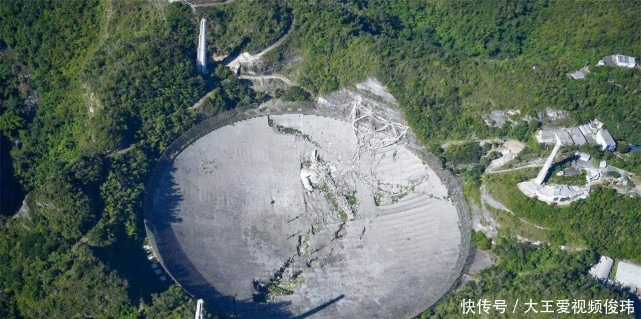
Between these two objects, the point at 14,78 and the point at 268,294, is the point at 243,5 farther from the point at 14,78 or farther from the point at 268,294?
the point at 268,294

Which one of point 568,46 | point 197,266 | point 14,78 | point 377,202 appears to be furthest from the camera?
point 568,46

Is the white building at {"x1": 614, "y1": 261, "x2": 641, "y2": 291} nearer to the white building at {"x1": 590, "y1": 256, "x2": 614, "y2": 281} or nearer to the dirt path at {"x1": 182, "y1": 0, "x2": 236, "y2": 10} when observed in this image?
the white building at {"x1": 590, "y1": 256, "x2": 614, "y2": 281}

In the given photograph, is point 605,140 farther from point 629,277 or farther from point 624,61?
point 629,277

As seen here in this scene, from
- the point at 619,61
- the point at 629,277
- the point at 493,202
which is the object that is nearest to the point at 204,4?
the point at 493,202

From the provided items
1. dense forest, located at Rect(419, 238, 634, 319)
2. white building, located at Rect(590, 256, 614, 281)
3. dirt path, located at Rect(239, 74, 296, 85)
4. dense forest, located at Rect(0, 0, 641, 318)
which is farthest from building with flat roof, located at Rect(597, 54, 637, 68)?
dirt path, located at Rect(239, 74, 296, 85)

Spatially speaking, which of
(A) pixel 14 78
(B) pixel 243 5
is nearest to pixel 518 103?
(B) pixel 243 5

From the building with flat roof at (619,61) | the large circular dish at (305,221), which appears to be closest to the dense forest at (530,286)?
the large circular dish at (305,221)
